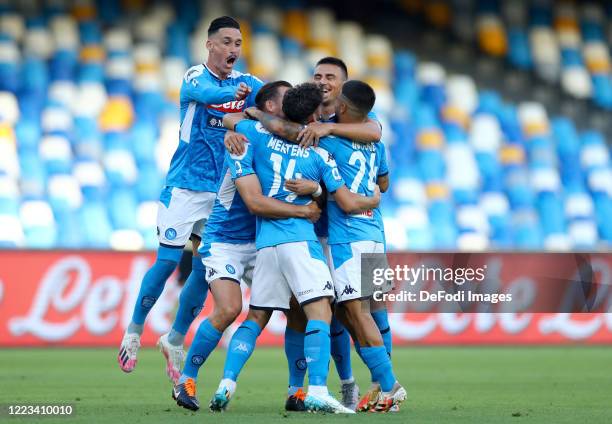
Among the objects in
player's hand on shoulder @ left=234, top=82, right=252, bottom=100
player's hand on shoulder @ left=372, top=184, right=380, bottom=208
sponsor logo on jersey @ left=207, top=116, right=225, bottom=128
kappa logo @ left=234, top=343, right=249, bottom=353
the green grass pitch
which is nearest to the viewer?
the green grass pitch

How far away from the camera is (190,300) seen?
25.4 ft

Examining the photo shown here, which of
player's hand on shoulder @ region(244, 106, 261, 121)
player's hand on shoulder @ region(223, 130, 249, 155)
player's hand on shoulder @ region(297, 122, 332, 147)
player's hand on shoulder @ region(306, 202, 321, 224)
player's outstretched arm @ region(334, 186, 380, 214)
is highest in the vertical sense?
player's hand on shoulder @ region(244, 106, 261, 121)

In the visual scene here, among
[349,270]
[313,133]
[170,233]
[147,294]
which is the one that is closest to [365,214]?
[349,270]

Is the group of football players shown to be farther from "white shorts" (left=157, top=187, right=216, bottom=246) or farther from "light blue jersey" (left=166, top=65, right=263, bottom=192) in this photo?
"white shorts" (left=157, top=187, right=216, bottom=246)

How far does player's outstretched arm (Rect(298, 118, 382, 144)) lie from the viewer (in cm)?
677

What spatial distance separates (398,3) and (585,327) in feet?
24.9

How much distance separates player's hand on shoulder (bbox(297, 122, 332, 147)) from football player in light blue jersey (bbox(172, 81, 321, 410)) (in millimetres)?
238

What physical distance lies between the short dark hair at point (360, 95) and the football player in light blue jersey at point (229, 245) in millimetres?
391

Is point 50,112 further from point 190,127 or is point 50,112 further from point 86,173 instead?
point 190,127

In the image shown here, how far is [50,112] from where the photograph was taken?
1516cm

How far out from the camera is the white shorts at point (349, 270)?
6.81 meters

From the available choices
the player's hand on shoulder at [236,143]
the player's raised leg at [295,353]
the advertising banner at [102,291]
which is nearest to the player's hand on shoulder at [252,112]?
the player's hand on shoulder at [236,143]

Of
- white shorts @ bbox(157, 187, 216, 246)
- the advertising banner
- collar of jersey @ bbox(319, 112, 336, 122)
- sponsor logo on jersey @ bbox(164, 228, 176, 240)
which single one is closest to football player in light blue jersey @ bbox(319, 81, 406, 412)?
collar of jersey @ bbox(319, 112, 336, 122)

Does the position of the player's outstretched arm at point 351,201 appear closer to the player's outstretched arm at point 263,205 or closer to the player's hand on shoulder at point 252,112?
the player's outstretched arm at point 263,205
